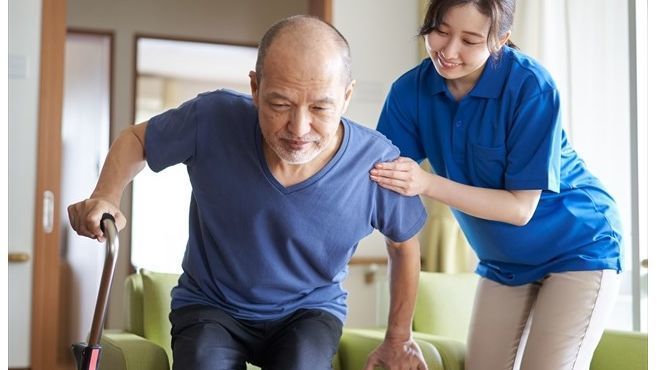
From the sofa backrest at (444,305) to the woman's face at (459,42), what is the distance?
1.34 meters

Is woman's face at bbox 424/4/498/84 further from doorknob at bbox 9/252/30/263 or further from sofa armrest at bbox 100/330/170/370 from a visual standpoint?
doorknob at bbox 9/252/30/263

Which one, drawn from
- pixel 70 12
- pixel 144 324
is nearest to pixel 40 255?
pixel 144 324

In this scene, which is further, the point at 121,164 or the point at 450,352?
the point at 450,352

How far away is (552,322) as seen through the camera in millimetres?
2352

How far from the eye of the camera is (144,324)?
2.92 m

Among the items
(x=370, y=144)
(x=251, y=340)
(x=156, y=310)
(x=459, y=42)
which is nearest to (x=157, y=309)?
(x=156, y=310)

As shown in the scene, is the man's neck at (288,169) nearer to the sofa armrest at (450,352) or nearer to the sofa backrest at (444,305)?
the sofa armrest at (450,352)

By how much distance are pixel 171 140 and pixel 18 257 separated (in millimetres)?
2816

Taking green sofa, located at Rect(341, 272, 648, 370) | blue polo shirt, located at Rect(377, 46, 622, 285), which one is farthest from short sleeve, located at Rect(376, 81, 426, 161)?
green sofa, located at Rect(341, 272, 648, 370)

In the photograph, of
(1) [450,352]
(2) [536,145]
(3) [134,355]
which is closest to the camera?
(2) [536,145]

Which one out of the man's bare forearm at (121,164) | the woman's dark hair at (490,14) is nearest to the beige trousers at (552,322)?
the woman's dark hair at (490,14)

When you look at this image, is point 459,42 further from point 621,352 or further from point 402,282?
point 621,352

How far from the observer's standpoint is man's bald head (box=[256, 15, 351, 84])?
1969 millimetres

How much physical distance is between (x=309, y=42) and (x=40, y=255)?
10.2 ft
